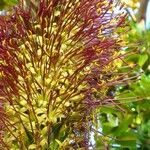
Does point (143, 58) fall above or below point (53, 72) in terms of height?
above

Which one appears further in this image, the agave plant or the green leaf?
the green leaf

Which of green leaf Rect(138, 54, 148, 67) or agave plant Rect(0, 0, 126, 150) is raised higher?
green leaf Rect(138, 54, 148, 67)

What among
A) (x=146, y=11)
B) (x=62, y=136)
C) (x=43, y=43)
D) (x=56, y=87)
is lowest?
(x=62, y=136)

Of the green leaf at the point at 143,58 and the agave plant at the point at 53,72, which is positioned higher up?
the green leaf at the point at 143,58

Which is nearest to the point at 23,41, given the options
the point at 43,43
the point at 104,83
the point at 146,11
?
the point at 43,43

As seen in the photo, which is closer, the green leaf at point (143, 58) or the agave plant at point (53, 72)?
the agave plant at point (53, 72)

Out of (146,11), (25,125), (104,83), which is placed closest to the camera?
(25,125)

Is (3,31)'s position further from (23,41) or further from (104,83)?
(104,83)

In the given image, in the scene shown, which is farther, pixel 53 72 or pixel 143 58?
pixel 143 58
